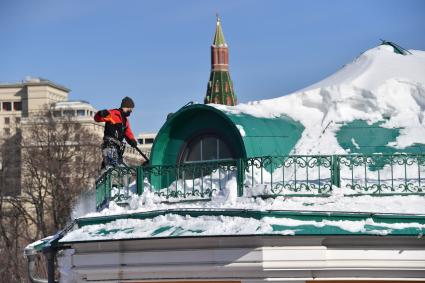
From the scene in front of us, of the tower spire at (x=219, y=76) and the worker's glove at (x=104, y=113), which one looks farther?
the tower spire at (x=219, y=76)

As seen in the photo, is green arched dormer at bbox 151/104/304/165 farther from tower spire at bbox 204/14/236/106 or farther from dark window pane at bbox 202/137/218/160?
tower spire at bbox 204/14/236/106

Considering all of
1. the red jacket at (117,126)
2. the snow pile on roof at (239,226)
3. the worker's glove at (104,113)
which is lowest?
the snow pile on roof at (239,226)

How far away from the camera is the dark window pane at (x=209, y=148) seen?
20359mm

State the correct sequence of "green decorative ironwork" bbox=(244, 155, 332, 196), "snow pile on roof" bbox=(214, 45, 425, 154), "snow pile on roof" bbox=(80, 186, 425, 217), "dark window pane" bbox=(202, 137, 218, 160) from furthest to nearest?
"dark window pane" bbox=(202, 137, 218, 160) < "snow pile on roof" bbox=(214, 45, 425, 154) < "green decorative ironwork" bbox=(244, 155, 332, 196) < "snow pile on roof" bbox=(80, 186, 425, 217)

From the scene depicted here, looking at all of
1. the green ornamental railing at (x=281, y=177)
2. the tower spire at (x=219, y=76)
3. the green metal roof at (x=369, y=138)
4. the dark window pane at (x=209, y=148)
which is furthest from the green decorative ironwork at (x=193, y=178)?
the tower spire at (x=219, y=76)

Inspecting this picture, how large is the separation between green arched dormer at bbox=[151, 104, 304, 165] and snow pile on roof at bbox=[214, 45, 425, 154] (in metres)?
0.17

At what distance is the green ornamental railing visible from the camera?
58.7 ft

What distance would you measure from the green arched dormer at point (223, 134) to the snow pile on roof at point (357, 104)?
165mm

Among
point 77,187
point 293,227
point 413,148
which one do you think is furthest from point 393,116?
point 77,187

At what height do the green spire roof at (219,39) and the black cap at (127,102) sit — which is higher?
the green spire roof at (219,39)

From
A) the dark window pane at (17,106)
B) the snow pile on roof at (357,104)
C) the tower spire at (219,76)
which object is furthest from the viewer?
the dark window pane at (17,106)

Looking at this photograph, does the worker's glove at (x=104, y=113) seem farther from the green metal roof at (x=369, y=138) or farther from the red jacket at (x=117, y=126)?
the green metal roof at (x=369, y=138)

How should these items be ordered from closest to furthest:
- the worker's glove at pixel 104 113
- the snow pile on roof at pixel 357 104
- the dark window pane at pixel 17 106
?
the snow pile on roof at pixel 357 104, the worker's glove at pixel 104 113, the dark window pane at pixel 17 106

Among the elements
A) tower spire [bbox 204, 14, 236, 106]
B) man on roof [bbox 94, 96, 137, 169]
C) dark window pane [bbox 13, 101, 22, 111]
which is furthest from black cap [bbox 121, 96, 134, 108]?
dark window pane [bbox 13, 101, 22, 111]
